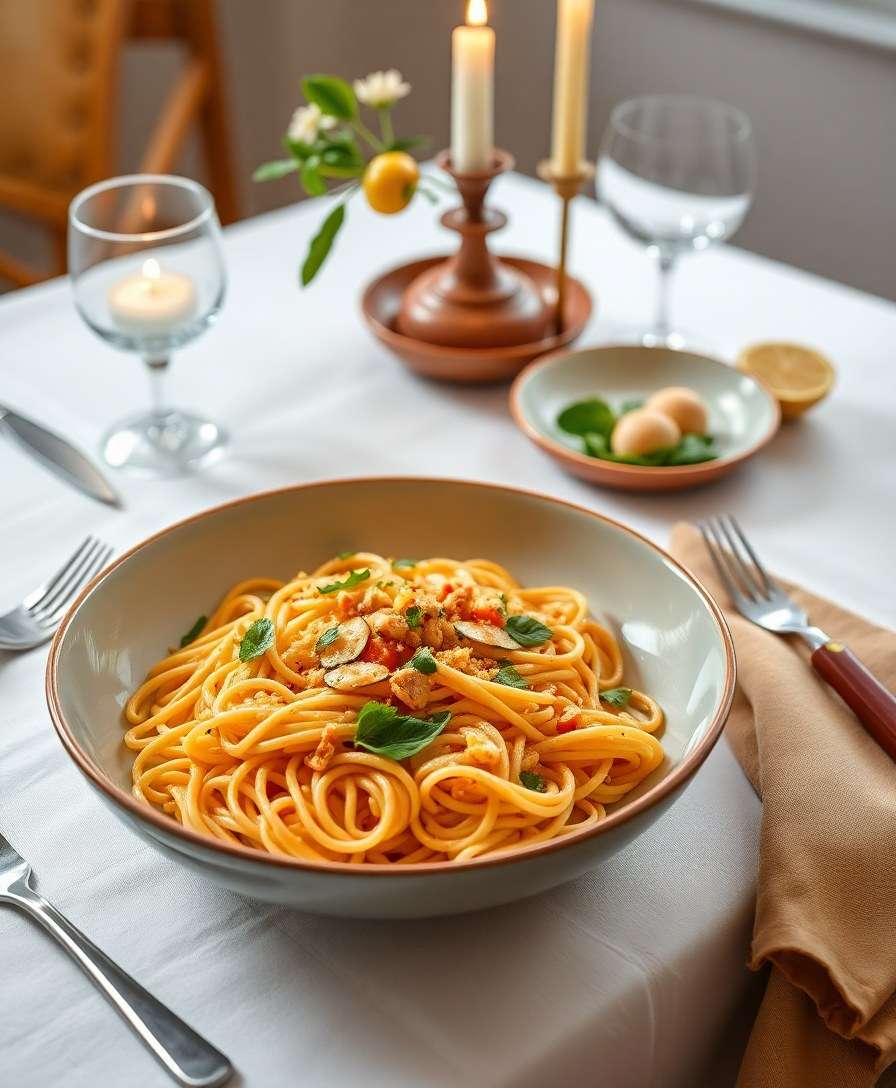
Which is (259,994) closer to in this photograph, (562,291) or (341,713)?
(341,713)

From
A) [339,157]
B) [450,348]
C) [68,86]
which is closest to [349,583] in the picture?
[450,348]

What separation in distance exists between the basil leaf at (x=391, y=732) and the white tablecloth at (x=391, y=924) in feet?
0.41

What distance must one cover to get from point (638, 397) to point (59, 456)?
72 cm

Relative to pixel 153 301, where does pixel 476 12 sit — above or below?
above

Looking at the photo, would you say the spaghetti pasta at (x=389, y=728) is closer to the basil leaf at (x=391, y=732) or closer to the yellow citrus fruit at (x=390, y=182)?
the basil leaf at (x=391, y=732)

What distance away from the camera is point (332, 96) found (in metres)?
1.51

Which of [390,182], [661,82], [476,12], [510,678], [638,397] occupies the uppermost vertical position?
[476,12]

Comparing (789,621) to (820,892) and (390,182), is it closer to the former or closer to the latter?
(820,892)

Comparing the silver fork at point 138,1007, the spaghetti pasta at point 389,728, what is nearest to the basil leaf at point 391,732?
the spaghetti pasta at point 389,728

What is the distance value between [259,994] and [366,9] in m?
3.35

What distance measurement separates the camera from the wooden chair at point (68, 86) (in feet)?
8.28

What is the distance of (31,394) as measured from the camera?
5.15 feet

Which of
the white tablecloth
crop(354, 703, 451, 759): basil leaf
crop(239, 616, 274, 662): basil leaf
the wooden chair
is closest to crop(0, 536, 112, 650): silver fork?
the white tablecloth

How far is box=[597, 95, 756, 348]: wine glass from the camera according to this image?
5.35 feet
